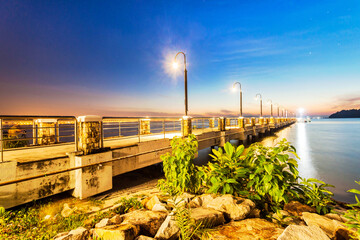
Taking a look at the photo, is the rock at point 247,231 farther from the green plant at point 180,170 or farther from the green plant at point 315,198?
the green plant at point 315,198

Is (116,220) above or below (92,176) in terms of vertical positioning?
above

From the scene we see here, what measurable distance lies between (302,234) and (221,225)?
111cm

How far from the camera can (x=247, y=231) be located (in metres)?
2.43

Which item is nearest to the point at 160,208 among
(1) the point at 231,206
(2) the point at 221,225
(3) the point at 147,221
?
(3) the point at 147,221

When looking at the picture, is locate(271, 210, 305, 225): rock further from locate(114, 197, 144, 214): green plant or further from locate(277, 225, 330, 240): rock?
locate(114, 197, 144, 214): green plant

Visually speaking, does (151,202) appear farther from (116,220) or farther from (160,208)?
(116,220)

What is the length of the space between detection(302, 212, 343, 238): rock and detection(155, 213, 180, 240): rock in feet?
8.02

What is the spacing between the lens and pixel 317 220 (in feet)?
9.48

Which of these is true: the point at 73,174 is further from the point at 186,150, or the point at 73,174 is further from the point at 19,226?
the point at 186,150

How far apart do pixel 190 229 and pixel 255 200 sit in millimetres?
1877

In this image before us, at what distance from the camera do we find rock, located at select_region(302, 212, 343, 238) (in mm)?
2646

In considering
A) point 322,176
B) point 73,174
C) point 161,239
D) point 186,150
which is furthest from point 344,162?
point 73,174

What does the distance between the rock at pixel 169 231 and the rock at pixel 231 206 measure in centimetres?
98

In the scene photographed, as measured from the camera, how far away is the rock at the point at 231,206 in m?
2.79
